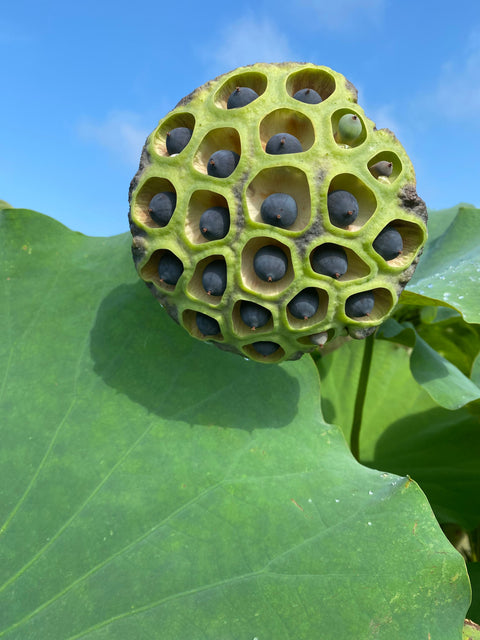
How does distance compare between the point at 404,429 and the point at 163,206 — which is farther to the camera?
the point at 404,429

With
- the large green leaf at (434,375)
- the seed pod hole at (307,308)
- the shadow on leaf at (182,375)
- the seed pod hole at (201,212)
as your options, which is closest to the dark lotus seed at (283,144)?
the seed pod hole at (201,212)

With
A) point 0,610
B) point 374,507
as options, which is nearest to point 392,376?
point 374,507

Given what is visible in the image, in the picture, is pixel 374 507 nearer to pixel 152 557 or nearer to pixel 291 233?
pixel 152 557

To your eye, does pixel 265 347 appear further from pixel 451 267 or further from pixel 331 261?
pixel 451 267

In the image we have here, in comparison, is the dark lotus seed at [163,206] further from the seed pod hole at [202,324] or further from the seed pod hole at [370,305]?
the seed pod hole at [370,305]

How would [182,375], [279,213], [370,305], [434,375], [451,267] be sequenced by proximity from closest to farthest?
[279,213]
[370,305]
[182,375]
[434,375]
[451,267]

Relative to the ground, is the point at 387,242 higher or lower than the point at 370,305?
higher

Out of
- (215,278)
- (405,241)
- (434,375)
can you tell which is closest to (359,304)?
(405,241)
